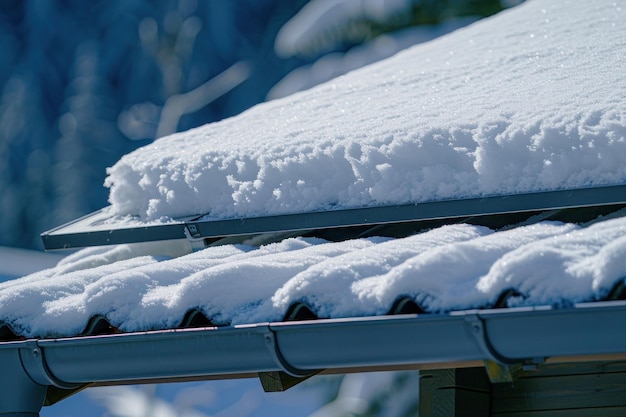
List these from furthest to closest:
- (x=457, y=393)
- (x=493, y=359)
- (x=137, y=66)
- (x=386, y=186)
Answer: (x=137, y=66) → (x=457, y=393) → (x=386, y=186) → (x=493, y=359)

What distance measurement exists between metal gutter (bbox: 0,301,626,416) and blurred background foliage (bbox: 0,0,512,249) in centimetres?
601

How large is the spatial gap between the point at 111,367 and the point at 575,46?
1790 millimetres

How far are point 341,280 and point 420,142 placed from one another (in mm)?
613

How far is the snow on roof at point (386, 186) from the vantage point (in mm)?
1433

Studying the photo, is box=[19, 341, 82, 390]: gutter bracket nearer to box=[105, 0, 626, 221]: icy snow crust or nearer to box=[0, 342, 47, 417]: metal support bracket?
box=[0, 342, 47, 417]: metal support bracket

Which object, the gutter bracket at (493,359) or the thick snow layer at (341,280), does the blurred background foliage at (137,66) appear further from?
the gutter bracket at (493,359)

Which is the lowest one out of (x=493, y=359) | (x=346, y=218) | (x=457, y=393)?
(x=457, y=393)

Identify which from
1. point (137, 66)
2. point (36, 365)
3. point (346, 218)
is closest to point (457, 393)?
point (346, 218)

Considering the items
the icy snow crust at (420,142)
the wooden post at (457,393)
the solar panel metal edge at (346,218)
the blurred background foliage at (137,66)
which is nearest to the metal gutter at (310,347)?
the solar panel metal edge at (346,218)

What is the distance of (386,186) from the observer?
2021mm

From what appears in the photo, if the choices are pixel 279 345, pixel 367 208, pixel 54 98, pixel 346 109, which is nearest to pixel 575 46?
pixel 346 109

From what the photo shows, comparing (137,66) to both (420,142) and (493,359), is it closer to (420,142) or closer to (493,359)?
(420,142)

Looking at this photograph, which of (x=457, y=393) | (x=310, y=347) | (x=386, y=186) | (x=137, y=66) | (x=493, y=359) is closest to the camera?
(x=493, y=359)

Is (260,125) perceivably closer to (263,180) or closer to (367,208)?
(263,180)
